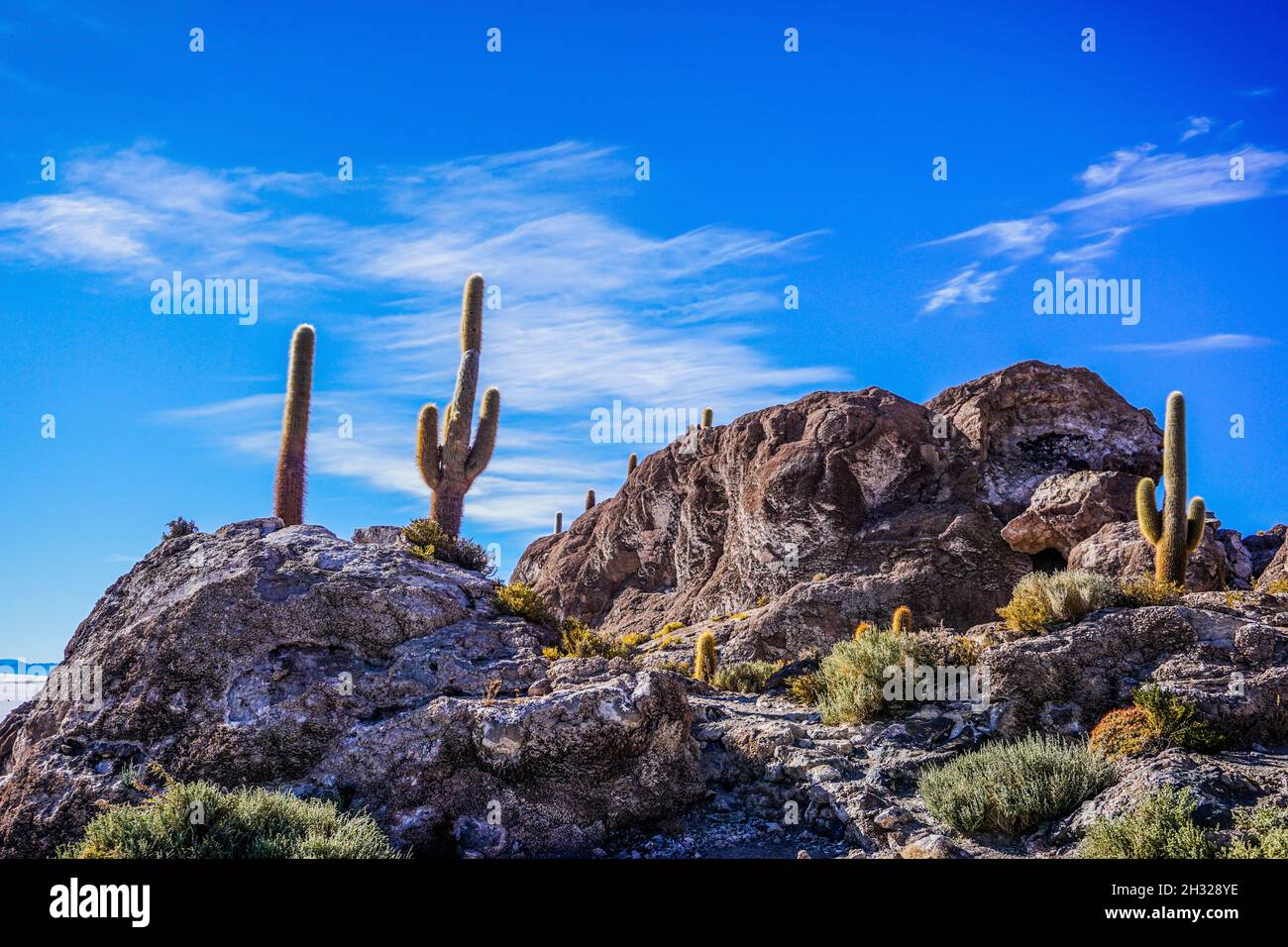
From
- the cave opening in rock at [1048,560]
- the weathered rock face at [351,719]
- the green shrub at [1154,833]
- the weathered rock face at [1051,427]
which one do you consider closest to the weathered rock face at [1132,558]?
the cave opening in rock at [1048,560]

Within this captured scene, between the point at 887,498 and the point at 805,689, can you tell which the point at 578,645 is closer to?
the point at 805,689

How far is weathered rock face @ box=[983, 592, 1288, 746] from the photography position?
30.4 feet

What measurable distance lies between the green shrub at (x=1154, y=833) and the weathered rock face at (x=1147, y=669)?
7.50ft

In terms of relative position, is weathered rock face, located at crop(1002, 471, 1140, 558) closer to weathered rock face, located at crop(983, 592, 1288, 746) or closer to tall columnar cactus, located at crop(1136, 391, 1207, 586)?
tall columnar cactus, located at crop(1136, 391, 1207, 586)

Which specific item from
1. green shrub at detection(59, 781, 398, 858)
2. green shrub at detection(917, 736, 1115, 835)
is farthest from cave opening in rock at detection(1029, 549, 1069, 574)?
green shrub at detection(59, 781, 398, 858)

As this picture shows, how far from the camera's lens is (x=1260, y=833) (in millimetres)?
7051

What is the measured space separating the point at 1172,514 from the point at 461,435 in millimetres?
14116

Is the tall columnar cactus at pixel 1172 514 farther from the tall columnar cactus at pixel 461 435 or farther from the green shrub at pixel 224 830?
the green shrub at pixel 224 830

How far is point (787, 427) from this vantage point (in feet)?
102

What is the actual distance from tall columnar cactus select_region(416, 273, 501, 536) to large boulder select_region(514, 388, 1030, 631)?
945cm

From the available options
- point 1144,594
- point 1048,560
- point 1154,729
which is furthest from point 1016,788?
point 1048,560

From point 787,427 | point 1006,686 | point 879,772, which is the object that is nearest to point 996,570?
point 787,427

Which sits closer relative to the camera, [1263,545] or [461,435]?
[461,435]
